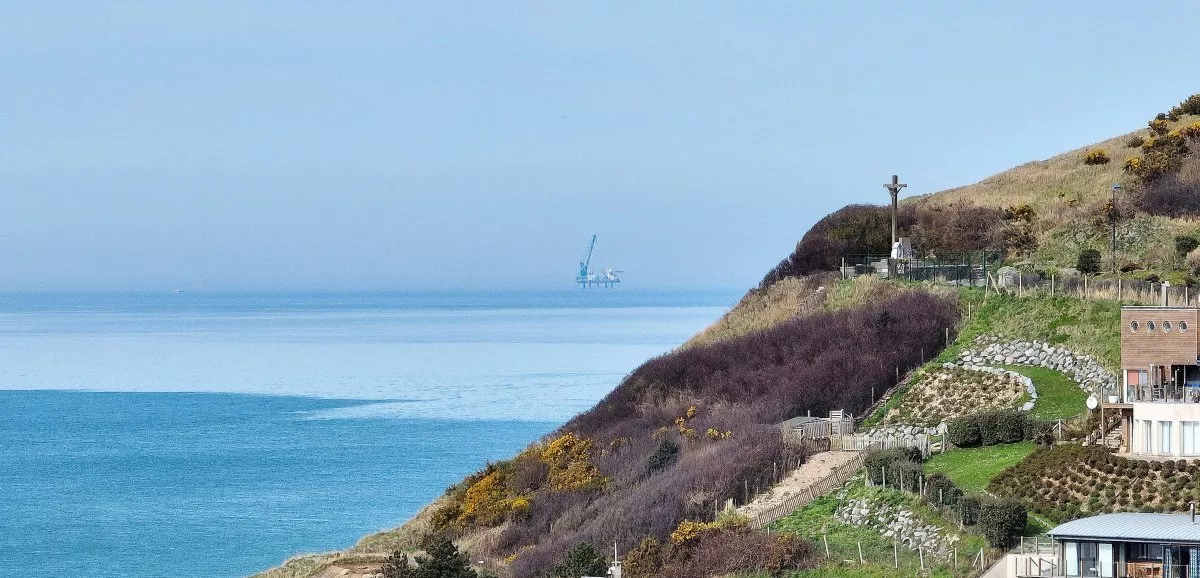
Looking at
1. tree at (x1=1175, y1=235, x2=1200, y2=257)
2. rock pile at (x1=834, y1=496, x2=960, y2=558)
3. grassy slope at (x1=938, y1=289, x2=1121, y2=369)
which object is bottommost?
rock pile at (x1=834, y1=496, x2=960, y2=558)

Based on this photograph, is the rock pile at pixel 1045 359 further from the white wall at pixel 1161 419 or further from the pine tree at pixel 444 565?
the pine tree at pixel 444 565

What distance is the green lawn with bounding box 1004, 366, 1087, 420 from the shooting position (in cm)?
4906

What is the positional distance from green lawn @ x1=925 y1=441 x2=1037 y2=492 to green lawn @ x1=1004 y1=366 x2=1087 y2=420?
2299mm

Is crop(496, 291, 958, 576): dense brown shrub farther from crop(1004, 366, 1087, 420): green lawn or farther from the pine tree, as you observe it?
crop(1004, 366, 1087, 420): green lawn

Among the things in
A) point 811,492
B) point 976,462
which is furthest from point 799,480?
point 976,462

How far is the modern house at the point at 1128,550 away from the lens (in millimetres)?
34031

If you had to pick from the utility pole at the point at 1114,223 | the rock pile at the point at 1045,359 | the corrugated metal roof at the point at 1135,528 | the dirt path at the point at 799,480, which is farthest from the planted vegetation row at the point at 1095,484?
the utility pole at the point at 1114,223

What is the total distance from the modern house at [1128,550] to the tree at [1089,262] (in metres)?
30.7

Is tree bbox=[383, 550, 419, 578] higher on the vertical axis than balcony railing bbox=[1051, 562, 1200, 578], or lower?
lower

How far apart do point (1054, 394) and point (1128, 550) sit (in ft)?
55.5

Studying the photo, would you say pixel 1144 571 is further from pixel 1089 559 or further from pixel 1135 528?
pixel 1135 528

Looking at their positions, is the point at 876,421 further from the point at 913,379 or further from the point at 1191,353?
the point at 1191,353

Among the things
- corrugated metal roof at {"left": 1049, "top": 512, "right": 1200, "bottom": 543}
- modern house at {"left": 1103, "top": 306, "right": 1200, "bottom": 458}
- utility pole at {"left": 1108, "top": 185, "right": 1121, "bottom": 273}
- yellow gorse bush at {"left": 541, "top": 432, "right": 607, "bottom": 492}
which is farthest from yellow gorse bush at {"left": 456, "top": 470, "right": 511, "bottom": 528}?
utility pole at {"left": 1108, "top": 185, "right": 1121, "bottom": 273}

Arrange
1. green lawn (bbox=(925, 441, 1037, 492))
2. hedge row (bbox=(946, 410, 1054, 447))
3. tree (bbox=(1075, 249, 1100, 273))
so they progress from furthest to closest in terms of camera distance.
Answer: tree (bbox=(1075, 249, 1100, 273)), hedge row (bbox=(946, 410, 1054, 447)), green lawn (bbox=(925, 441, 1037, 492))
